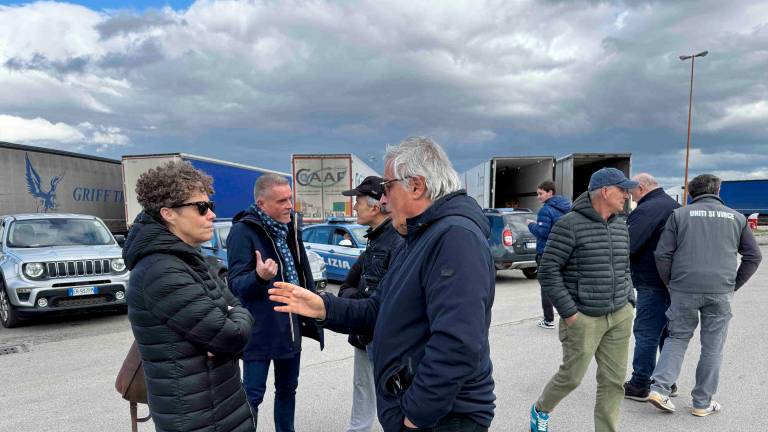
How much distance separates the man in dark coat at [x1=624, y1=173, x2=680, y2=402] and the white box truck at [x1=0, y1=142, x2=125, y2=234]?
561 inches

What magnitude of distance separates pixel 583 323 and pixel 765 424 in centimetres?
185

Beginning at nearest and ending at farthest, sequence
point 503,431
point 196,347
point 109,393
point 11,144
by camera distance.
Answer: point 196,347, point 503,431, point 109,393, point 11,144

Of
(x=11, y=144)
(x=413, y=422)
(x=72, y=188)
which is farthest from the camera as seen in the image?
(x=72, y=188)

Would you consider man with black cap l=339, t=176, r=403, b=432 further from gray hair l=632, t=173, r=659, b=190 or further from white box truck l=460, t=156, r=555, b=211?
white box truck l=460, t=156, r=555, b=211

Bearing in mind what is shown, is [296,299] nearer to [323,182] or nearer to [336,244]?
→ [336,244]

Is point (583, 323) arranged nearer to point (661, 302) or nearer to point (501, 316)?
point (661, 302)

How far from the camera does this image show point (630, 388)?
398 centimetres

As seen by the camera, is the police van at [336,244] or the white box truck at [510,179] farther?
the white box truck at [510,179]

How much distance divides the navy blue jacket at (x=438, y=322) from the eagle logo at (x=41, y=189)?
14.6m

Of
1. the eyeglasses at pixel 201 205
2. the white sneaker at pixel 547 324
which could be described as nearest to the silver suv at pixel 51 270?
the eyeglasses at pixel 201 205

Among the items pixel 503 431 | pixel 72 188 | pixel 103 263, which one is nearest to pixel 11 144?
pixel 72 188

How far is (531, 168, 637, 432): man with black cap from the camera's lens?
3047 mm

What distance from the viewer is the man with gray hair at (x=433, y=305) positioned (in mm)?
1495

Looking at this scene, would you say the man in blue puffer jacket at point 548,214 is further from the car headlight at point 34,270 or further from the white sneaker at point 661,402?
the car headlight at point 34,270
